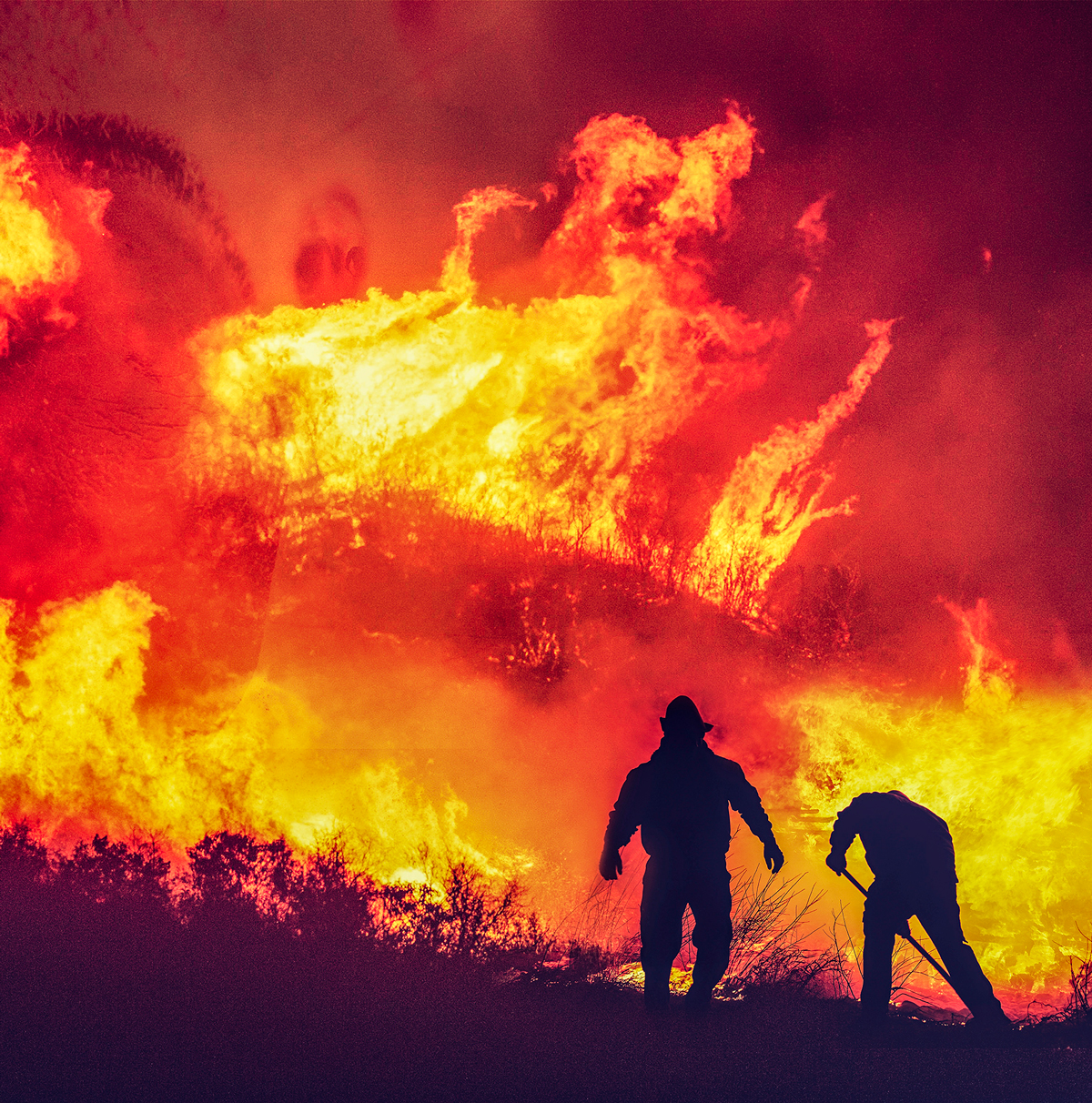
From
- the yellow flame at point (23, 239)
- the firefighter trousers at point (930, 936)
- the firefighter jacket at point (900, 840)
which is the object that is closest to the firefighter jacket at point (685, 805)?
the firefighter jacket at point (900, 840)

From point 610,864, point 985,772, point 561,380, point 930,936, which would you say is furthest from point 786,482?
point 610,864

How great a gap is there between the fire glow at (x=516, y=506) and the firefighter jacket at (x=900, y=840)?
11.3 feet

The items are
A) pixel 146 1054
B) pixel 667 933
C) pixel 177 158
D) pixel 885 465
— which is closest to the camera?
pixel 146 1054

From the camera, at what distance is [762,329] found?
8406mm

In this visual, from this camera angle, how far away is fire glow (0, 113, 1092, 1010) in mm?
8031

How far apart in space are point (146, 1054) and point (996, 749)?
8.40m

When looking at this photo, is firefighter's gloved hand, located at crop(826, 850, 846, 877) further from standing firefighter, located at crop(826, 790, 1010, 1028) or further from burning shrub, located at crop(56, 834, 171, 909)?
burning shrub, located at crop(56, 834, 171, 909)

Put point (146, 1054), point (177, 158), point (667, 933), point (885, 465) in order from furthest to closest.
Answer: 1. point (885, 465)
2. point (177, 158)
3. point (667, 933)
4. point (146, 1054)

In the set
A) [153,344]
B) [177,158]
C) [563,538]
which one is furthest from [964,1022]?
[177,158]

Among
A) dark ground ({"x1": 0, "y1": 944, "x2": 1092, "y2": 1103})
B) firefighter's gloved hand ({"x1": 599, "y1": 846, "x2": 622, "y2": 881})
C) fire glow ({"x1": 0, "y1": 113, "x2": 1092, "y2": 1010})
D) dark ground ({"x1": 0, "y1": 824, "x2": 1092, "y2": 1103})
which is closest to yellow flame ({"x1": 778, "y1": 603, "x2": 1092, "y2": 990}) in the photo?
fire glow ({"x1": 0, "y1": 113, "x2": 1092, "y2": 1010})

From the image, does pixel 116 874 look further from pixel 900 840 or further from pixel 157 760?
pixel 900 840

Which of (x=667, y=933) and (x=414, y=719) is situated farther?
(x=414, y=719)

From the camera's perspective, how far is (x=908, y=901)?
196 inches

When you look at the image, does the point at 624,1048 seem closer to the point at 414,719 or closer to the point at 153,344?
the point at 414,719
